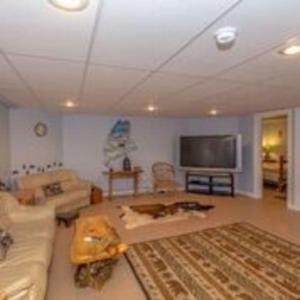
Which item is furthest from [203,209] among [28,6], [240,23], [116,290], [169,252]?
[28,6]

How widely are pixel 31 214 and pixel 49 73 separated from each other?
1.94 m

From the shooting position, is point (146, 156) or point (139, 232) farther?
point (146, 156)

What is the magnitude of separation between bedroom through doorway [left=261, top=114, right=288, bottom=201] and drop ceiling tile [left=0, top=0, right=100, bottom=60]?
243 inches

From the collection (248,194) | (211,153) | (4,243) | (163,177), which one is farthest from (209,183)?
(4,243)

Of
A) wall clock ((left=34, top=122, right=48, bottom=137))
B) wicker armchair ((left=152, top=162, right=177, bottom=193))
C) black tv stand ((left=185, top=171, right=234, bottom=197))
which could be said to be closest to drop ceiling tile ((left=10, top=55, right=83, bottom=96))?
wall clock ((left=34, top=122, right=48, bottom=137))

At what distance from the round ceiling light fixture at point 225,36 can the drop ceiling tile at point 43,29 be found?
32.1 inches

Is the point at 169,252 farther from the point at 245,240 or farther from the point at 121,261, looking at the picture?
the point at 245,240

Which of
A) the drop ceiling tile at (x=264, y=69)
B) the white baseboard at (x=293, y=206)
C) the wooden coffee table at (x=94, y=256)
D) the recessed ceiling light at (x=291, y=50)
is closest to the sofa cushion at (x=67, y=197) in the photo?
the wooden coffee table at (x=94, y=256)

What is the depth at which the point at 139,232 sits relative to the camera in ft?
14.1

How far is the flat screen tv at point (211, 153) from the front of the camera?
6.85 m

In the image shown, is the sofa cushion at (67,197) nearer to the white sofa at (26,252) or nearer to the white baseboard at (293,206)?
the white sofa at (26,252)

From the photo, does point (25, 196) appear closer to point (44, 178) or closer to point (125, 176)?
point (44, 178)

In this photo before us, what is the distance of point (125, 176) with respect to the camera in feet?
23.4

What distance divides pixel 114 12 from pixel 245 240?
3.49 m
